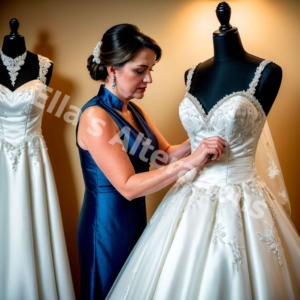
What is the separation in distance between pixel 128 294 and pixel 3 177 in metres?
0.77

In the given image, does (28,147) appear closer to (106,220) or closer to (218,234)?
(106,220)

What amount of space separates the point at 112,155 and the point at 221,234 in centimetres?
41

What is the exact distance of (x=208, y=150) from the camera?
3.67ft

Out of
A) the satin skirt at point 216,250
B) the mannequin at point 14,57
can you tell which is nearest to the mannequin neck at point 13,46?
the mannequin at point 14,57

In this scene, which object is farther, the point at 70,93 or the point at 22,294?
the point at 70,93

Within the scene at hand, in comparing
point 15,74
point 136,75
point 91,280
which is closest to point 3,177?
point 15,74

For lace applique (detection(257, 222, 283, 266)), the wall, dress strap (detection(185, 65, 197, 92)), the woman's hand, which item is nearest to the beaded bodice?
the wall

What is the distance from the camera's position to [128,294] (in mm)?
1134

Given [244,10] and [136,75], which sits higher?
[244,10]

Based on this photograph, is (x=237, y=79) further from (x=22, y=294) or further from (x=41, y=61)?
(x=22, y=294)

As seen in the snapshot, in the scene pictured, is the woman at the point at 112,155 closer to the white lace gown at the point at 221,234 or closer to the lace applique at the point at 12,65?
the white lace gown at the point at 221,234

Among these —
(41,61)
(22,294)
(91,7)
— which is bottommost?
(22,294)

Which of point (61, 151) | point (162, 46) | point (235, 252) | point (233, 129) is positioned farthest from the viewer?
point (61, 151)

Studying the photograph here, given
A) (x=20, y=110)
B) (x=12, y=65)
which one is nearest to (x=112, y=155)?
(x=20, y=110)
